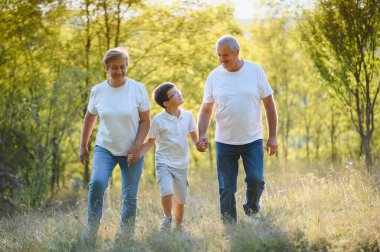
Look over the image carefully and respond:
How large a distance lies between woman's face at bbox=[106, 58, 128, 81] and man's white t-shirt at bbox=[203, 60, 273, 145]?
38.3 inches

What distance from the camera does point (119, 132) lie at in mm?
5273

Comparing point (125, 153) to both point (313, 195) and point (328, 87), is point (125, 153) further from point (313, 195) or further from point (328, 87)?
point (328, 87)

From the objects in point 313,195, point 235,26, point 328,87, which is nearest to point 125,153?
point 313,195

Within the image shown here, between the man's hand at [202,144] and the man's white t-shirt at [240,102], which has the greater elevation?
the man's white t-shirt at [240,102]

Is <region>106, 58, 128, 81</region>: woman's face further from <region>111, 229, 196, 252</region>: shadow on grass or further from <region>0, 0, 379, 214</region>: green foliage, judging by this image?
<region>0, 0, 379, 214</region>: green foliage

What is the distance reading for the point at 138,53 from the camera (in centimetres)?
1309

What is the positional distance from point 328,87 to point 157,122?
19.6 ft

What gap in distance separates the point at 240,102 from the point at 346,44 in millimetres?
→ 4906

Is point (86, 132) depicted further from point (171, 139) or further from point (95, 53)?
point (95, 53)

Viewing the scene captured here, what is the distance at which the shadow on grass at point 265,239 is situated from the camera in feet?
14.3

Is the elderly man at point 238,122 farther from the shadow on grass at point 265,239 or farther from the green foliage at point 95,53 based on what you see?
the green foliage at point 95,53

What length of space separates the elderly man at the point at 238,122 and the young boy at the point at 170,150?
0.81ft

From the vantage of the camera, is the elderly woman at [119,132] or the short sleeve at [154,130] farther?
the short sleeve at [154,130]

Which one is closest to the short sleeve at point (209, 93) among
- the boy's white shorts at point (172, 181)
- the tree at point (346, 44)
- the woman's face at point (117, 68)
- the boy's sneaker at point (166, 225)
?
the boy's white shorts at point (172, 181)
